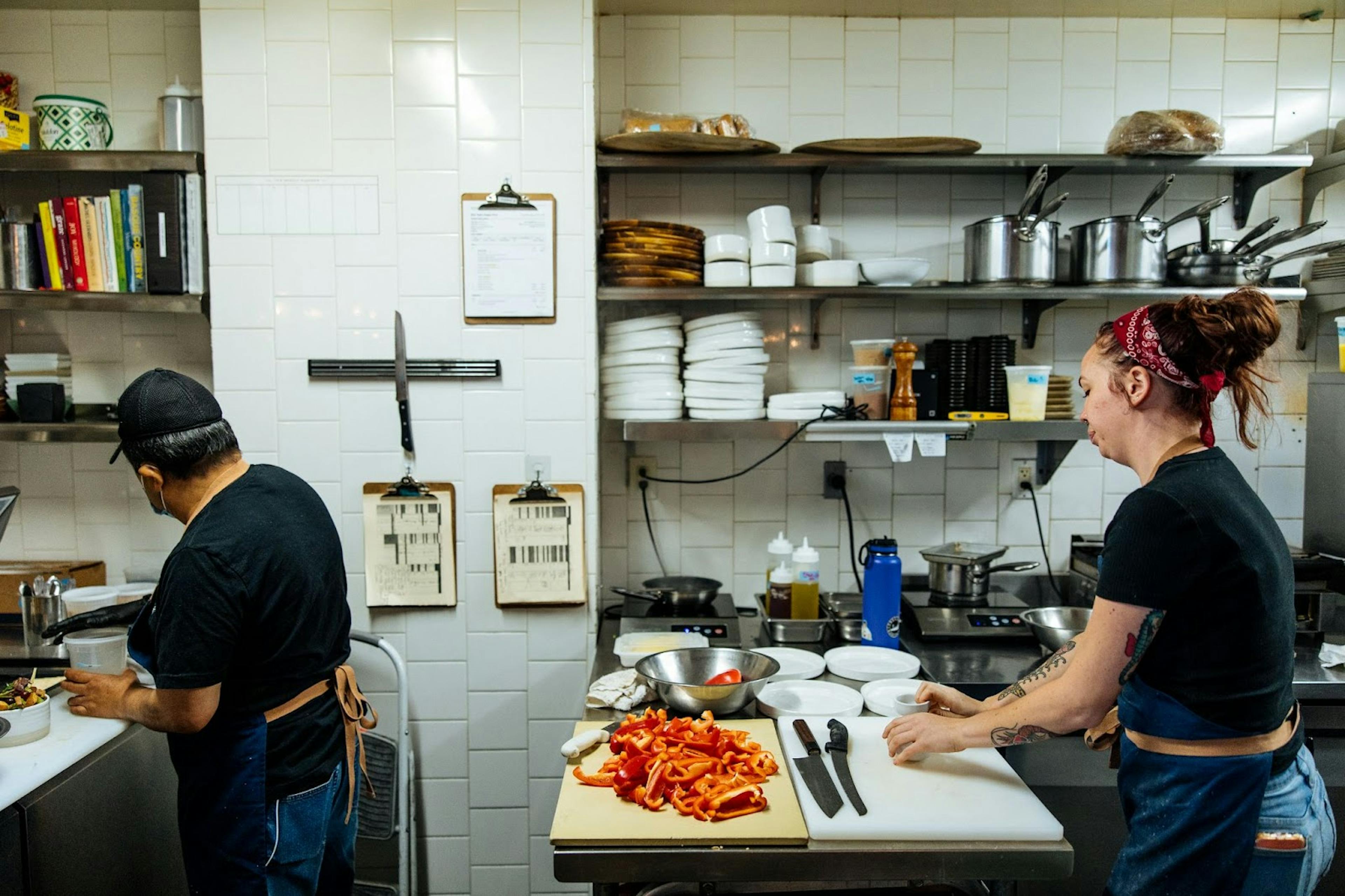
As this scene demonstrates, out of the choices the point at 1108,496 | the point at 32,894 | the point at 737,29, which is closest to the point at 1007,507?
the point at 1108,496

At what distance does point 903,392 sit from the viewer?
8.94 feet

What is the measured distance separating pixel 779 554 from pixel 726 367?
1.96 feet

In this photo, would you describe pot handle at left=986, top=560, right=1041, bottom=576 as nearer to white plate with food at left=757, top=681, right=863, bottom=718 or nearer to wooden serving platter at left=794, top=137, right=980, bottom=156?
white plate with food at left=757, top=681, right=863, bottom=718

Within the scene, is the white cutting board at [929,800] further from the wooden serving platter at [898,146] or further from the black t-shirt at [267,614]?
the wooden serving platter at [898,146]

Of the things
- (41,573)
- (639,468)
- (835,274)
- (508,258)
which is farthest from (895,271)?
(41,573)

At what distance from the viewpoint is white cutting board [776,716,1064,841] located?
1.54 meters

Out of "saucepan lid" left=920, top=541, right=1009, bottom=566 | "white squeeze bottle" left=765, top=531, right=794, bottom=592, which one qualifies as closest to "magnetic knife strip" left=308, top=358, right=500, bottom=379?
"white squeeze bottle" left=765, top=531, right=794, bottom=592

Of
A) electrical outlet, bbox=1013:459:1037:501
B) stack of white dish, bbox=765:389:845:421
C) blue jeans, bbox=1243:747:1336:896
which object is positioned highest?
stack of white dish, bbox=765:389:845:421

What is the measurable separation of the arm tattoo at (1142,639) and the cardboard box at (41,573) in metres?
2.97

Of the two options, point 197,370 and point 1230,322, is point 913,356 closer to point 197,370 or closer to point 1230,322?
point 1230,322

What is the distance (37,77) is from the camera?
9.42 feet

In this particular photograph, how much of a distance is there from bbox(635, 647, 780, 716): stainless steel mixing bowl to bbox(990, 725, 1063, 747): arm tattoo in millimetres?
566

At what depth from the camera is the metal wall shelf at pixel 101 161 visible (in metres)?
2.55

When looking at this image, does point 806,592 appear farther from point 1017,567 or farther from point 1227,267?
point 1227,267
